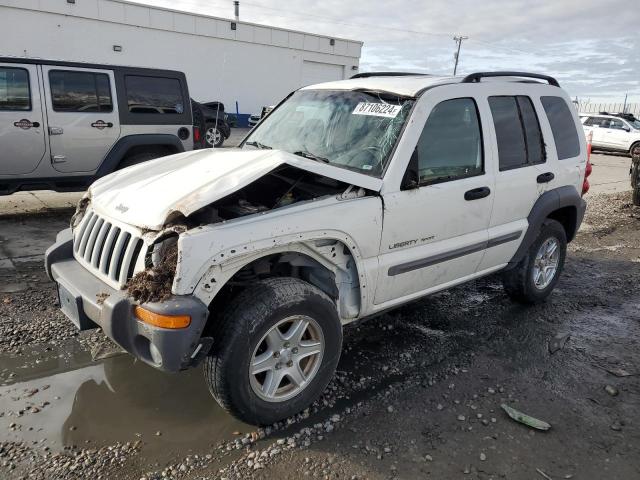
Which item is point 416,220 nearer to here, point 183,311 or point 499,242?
point 499,242

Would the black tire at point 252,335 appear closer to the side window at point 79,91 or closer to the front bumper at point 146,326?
the front bumper at point 146,326

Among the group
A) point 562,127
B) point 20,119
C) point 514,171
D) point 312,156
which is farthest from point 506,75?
point 20,119

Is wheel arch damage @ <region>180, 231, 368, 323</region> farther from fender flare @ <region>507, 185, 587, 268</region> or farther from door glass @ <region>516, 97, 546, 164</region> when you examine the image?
door glass @ <region>516, 97, 546, 164</region>

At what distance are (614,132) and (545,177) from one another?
19911 millimetres

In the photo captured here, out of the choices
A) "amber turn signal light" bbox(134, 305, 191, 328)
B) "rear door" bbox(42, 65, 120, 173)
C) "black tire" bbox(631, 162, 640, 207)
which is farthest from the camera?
"black tire" bbox(631, 162, 640, 207)

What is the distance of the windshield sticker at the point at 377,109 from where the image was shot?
11.3ft

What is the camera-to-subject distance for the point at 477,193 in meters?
3.69

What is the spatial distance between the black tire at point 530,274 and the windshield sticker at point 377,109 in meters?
1.97

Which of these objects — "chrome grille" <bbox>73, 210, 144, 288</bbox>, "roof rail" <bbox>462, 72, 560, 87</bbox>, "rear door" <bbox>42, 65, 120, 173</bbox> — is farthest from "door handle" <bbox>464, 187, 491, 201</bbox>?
"rear door" <bbox>42, 65, 120, 173</bbox>

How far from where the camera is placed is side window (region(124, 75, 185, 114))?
297 inches

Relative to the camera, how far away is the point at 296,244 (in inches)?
112

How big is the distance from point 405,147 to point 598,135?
2177 centimetres

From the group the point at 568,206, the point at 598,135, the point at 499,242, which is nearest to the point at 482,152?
the point at 499,242

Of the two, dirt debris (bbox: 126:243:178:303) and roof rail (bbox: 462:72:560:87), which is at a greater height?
roof rail (bbox: 462:72:560:87)
